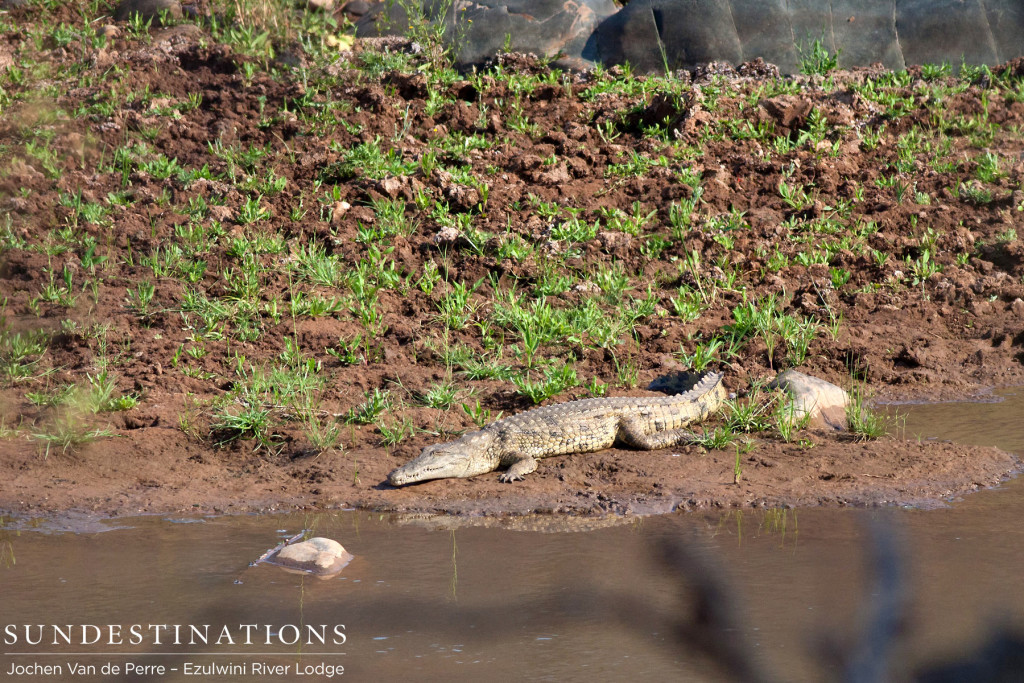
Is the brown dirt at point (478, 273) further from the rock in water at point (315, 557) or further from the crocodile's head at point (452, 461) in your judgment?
the rock in water at point (315, 557)

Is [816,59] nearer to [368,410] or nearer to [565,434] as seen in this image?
[565,434]

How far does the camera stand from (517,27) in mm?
10758

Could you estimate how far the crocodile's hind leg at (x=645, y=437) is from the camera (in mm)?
5672

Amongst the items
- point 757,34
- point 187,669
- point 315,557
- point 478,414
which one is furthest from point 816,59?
point 187,669

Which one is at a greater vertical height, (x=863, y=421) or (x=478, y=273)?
(x=478, y=273)

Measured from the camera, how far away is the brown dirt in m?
5.16

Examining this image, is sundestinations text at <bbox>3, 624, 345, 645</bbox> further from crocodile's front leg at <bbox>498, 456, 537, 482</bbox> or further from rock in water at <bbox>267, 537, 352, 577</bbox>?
crocodile's front leg at <bbox>498, 456, 537, 482</bbox>

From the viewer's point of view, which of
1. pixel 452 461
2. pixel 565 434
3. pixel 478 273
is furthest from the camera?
pixel 478 273

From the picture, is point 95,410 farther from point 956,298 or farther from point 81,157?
point 956,298

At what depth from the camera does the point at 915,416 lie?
613 cm

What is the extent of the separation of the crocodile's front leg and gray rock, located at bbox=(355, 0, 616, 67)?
6498 millimetres

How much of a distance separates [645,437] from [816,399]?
1151 millimetres

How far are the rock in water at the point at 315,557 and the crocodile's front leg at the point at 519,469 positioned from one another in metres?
1.23

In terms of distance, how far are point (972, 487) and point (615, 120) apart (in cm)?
587
